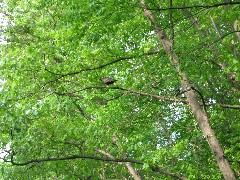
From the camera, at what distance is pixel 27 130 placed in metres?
8.53

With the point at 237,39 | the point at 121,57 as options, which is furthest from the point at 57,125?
the point at 237,39

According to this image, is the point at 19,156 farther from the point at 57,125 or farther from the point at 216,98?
the point at 216,98

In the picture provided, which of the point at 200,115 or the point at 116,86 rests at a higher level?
the point at 116,86

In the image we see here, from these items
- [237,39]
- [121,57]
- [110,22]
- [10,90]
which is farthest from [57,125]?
[237,39]

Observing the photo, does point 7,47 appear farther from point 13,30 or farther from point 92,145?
point 92,145

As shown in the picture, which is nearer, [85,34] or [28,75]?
[28,75]

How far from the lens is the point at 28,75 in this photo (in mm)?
6949

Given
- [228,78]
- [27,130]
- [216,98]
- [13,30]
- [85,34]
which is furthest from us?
[13,30]

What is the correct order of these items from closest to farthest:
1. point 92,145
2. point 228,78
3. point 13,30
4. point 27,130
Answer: point 27,130 → point 92,145 → point 228,78 → point 13,30

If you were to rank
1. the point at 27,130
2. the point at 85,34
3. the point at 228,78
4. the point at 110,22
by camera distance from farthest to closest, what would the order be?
the point at 228,78, the point at 27,130, the point at 85,34, the point at 110,22

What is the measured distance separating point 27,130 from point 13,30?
772 cm

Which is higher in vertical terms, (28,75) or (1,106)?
(28,75)

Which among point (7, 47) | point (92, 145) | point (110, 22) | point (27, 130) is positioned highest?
point (7, 47)

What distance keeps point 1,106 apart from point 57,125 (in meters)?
2.30
